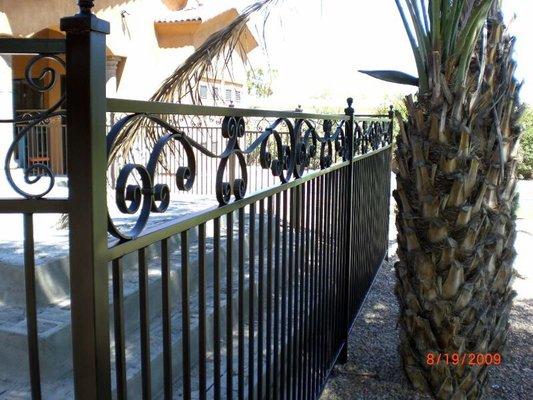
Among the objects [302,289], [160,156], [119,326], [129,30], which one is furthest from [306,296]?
[129,30]

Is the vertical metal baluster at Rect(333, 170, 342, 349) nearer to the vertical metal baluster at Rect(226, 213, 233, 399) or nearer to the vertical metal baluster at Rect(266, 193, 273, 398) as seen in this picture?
the vertical metal baluster at Rect(266, 193, 273, 398)

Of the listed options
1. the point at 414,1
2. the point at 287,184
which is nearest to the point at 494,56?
the point at 414,1

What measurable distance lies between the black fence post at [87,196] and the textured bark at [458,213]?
2495mm

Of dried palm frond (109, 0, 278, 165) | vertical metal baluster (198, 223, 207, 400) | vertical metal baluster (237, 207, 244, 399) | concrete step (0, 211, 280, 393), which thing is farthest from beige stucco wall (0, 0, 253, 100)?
vertical metal baluster (198, 223, 207, 400)

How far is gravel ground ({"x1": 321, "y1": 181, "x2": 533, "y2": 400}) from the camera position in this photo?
3805 millimetres

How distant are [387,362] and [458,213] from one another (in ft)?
4.92

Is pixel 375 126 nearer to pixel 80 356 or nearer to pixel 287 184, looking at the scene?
pixel 287 184

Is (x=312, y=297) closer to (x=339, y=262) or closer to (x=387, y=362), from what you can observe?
(x=339, y=262)

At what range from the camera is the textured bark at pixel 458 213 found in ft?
10.8

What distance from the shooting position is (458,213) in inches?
129

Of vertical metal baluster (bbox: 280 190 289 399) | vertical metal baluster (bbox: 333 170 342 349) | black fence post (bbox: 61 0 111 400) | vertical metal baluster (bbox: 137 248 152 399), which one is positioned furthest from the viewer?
vertical metal baluster (bbox: 333 170 342 349)

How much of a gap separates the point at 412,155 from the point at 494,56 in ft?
2.50

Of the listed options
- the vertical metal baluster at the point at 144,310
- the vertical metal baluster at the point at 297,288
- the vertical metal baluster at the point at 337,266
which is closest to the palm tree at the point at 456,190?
the vertical metal baluster at the point at 337,266

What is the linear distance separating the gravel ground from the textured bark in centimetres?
28
